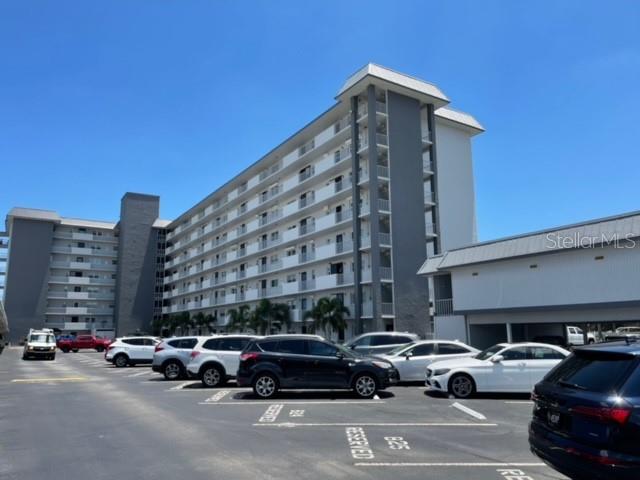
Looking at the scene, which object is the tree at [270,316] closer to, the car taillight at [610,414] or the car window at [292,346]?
the car window at [292,346]

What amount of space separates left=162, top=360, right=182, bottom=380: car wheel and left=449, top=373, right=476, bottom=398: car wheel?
36.3 feet

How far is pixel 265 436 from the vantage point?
29.2 feet

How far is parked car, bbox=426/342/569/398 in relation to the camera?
1373 cm

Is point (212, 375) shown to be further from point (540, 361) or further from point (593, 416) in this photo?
point (593, 416)

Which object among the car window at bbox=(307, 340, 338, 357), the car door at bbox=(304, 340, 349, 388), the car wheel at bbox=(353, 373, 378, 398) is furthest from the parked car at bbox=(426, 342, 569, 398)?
the car window at bbox=(307, 340, 338, 357)

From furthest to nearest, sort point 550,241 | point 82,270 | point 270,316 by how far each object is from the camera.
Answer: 1. point 82,270
2. point 270,316
3. point 550,241

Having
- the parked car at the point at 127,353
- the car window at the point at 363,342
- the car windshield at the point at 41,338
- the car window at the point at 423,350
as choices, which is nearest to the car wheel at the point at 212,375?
the car window at the point at 363,342

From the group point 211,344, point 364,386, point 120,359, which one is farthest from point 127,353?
point 364,386

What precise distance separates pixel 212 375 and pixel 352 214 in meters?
23.2

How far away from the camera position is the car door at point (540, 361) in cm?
1370

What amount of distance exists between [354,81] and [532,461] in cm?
3463

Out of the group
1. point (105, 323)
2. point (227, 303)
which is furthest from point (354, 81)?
point (105, 323)

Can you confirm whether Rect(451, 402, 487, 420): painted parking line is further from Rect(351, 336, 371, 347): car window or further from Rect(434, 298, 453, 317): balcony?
Rect(434, 298, 453, 317): balcony

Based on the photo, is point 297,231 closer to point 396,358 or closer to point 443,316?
point 443,316
